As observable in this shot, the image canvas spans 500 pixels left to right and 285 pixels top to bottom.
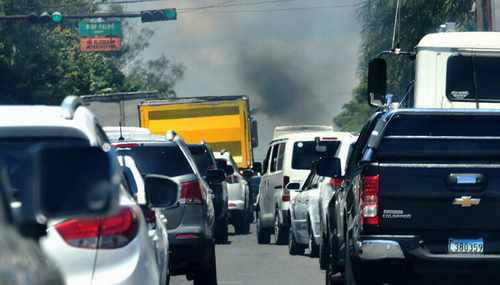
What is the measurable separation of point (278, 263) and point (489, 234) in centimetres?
872

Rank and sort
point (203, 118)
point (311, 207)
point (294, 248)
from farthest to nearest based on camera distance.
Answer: point (203, 118)
point (294, 248)
point (311, 207)

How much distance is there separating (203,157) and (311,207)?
488 cm

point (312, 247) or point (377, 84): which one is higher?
point (377, 84)

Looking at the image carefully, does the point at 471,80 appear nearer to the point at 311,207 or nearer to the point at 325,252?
the point at 311,207

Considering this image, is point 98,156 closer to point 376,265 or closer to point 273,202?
point 376,265

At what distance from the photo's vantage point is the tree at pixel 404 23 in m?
37.6

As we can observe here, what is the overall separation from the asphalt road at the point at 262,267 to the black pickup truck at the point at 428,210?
4.85 meters

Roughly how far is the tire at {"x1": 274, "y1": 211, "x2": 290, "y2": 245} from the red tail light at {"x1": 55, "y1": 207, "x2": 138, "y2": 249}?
696 inches

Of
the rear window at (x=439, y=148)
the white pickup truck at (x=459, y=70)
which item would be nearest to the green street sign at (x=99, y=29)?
the white pickup truck at (x=459, y=70)

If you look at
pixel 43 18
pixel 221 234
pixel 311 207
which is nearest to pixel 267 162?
pixel 221 234

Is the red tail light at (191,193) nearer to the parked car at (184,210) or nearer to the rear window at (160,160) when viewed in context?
the parked car at (184,210)

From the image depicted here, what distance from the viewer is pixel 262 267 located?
63.0 ft

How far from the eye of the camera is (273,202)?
82.7 ft

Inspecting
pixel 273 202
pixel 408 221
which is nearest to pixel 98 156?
pixel 408 221
